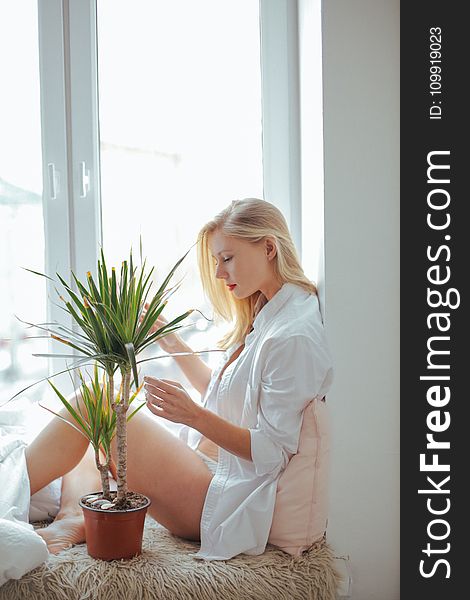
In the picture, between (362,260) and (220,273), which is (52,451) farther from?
(362,260)

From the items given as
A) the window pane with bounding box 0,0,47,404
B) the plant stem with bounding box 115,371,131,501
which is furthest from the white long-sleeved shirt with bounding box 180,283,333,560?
the window pane with bounding box 0,0,47,404

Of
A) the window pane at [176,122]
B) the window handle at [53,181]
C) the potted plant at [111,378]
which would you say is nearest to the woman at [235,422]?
the potted plant at [111,378]

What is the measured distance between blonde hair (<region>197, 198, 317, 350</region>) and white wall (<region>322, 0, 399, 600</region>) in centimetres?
14

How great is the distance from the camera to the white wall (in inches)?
82.6

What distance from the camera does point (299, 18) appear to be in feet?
8.55

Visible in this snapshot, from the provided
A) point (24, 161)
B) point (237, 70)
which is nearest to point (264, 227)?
point (237, 70)

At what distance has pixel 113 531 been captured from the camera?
5.94ft

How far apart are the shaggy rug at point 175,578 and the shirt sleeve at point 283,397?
9.9 inches

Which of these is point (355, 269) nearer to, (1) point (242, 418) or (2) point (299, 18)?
(1) point (242, 418)

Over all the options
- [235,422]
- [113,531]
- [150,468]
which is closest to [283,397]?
[235,422]

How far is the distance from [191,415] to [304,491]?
0.39 metres

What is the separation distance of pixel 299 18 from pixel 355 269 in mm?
1068

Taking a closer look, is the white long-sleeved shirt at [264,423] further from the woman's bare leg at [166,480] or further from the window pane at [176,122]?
the window pane at [176,122]

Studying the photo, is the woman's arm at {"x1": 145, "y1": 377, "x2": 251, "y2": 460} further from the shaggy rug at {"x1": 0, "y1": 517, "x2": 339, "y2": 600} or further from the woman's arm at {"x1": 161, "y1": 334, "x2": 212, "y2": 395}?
the woman's arm at {"x1": 161, "y1": 334, "x2": 212, "y2": 395}
